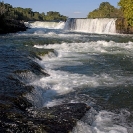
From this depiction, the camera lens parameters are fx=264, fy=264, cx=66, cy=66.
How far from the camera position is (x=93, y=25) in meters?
42.2

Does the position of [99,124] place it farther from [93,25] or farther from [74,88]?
[93,25]

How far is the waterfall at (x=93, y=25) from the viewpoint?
39.7 meters

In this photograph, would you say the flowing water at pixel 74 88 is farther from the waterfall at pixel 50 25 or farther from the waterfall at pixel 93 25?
the waterfall at pixel 50 25

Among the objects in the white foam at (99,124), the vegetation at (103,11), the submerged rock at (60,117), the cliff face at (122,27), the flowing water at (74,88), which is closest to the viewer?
the submerged rock at (60,117)

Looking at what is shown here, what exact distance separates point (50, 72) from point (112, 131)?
689 cm

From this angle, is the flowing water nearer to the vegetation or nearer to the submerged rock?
the submerged rock

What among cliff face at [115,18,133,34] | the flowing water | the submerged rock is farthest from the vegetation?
the submerged rock

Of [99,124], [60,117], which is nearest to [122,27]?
[99,124]

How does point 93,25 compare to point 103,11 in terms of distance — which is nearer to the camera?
point 93,25

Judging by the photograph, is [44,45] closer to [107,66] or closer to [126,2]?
[107,66]

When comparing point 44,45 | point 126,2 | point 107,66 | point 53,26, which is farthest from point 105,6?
point 107,66

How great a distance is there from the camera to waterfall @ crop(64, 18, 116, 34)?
3969cm

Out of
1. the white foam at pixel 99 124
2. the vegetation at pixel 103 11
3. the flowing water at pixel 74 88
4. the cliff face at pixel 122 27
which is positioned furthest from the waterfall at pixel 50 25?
the white foam at pixel 99 124

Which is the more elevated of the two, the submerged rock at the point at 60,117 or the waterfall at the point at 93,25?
the waterfall at the point at 93,25
